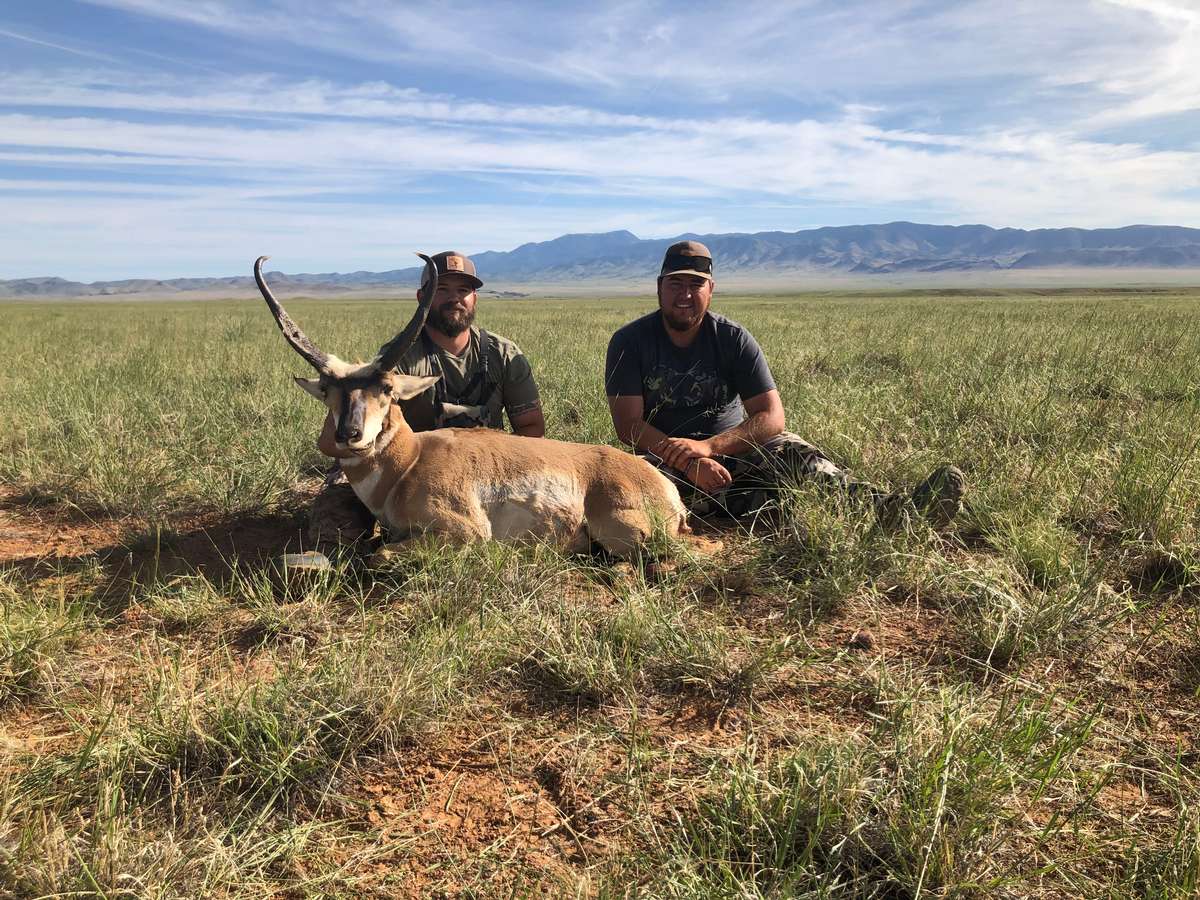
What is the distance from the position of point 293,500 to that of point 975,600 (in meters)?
4.62

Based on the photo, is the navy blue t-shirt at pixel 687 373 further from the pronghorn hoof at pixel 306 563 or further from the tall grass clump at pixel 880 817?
the tall grass clump at pixel 880 817

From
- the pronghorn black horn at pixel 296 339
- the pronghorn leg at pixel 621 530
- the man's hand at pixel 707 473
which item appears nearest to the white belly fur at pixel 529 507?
the pronghorn leg at pixel 621 530

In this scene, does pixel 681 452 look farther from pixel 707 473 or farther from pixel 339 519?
pixel 339 519

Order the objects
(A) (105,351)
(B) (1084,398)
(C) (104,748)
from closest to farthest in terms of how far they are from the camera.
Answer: (C) (104,748) < (B) (1084,398) < (A) (105,351)

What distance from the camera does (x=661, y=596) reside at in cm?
353

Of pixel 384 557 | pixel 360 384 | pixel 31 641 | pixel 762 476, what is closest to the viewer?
pixel 31 641

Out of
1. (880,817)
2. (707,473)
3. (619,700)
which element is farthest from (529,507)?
(880,817)

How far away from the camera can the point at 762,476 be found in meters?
5.09

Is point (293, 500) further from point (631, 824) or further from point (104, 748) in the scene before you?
point (631, 824)

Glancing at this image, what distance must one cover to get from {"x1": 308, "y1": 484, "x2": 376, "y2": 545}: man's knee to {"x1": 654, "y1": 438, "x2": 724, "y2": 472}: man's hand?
2042 mm

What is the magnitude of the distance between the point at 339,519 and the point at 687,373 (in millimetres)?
2794

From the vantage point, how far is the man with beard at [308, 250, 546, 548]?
18.2ft

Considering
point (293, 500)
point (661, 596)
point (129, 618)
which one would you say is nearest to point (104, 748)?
point (129, 618)

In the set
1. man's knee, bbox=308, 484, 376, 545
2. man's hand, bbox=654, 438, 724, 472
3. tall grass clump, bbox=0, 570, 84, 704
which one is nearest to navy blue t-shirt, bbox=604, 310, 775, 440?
man's hand, bbox=654, 438, 724, 472
